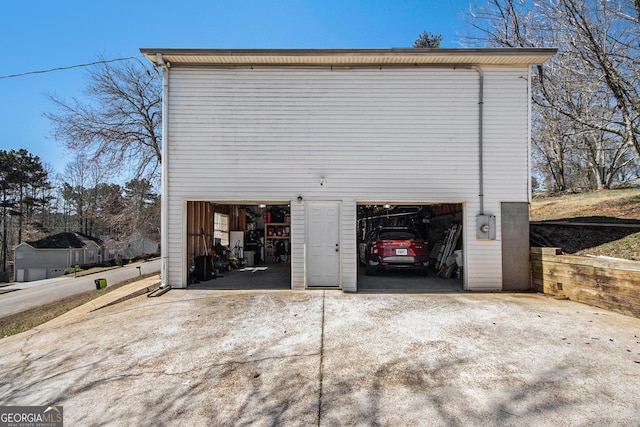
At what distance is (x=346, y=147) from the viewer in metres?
7.10

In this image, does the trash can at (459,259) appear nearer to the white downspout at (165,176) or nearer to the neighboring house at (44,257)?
the white downspout at (165,176)

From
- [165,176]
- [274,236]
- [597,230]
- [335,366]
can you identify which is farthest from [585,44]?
[274,236]

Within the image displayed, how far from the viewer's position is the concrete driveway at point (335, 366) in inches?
104

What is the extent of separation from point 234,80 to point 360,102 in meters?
2.84

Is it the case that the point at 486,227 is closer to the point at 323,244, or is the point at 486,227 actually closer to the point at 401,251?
the point at 401,251

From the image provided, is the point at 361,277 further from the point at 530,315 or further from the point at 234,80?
the point at 234,80

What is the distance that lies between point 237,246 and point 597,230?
10.6 meters

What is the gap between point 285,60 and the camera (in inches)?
275

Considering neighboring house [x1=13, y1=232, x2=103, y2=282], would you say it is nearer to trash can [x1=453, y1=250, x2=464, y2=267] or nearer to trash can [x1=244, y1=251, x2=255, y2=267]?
trash can [x1=244, y1=251, x2=255, y2=267]

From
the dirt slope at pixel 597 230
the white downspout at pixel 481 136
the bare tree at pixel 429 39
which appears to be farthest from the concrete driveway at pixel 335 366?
the bare tree at pixel 429 39

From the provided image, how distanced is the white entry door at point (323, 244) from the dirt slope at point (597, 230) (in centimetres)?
501

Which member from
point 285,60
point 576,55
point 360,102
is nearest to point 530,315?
point 360,102

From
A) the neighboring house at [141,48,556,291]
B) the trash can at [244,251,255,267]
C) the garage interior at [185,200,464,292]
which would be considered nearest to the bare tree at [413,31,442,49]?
the garage interior at [185,200,464,292]

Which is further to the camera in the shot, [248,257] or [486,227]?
[248,257]
